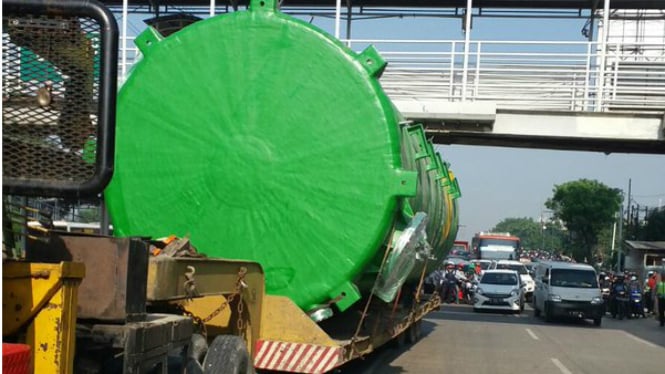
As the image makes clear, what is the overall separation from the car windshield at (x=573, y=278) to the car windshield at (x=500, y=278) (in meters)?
2.80

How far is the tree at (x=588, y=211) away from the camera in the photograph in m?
81.9

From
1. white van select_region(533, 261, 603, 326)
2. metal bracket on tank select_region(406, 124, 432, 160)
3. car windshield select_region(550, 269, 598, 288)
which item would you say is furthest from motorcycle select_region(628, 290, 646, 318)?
metal bracket on tank select_region(406, 124, 432, 160)

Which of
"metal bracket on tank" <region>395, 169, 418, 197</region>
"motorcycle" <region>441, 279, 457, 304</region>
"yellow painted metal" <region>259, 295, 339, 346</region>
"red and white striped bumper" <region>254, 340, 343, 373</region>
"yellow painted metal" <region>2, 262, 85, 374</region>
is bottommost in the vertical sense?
"motorcycle" <region>441, 279, 457, 304</region>

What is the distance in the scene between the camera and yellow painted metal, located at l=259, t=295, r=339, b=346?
7.91 metres

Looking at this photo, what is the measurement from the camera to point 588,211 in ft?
268

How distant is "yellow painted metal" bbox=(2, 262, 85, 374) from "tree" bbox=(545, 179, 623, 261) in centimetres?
8001

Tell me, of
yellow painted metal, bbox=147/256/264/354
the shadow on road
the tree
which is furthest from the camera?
the tree

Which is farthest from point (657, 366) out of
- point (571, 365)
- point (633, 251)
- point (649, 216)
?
point (649, 216)

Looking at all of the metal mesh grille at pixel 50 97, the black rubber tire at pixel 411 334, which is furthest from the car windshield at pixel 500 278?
the metal mesh grille at pixel 50 97

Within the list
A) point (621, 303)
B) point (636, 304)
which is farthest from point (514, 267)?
point (621, 303)

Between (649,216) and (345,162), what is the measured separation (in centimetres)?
6840

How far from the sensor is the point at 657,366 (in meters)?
15.0

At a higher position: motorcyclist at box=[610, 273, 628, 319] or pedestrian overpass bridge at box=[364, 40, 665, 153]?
pedestrian overpass bridge at box=[364, 40, 665, 153]

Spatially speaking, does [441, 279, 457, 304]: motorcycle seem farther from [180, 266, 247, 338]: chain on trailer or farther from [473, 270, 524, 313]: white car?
[180, 266, 247, 338]: chain on trailer
